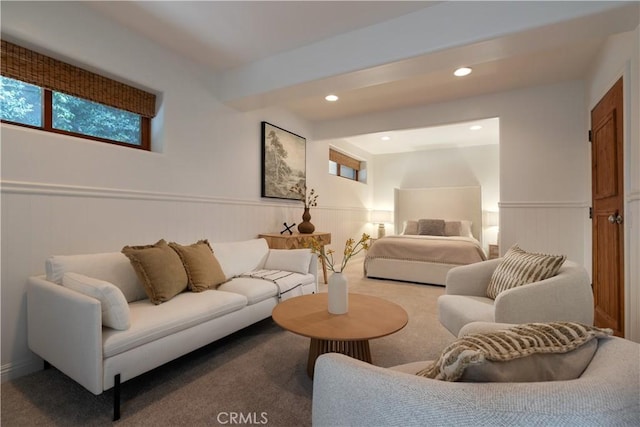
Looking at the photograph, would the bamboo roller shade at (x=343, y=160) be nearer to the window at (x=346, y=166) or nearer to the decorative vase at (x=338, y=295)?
the window at (x=346, y=166)

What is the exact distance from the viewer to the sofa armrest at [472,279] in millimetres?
2283

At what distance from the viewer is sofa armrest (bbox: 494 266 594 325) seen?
166cm

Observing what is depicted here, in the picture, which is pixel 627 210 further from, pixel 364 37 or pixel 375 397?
pixel 375 397

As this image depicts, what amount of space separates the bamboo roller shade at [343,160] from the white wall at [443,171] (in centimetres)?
82

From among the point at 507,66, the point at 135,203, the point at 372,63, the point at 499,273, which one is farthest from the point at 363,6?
the point at 135,203

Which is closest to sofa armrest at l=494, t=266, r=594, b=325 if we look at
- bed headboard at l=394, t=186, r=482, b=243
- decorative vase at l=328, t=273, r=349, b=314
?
decorative vase at l=328, t=273, r=349, b=314

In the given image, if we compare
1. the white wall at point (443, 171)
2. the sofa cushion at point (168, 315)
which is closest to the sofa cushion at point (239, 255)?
the sofa cushion at point (168, 315)

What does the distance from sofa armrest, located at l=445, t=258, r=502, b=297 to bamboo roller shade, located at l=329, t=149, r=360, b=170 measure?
3.90m

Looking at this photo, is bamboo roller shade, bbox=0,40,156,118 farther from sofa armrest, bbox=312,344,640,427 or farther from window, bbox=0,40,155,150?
sofa armrest, bbox=312,344,640,427

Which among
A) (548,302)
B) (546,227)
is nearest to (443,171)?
(546,227)

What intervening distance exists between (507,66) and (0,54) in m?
4.25

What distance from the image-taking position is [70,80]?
2172mm

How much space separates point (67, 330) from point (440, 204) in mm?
6413

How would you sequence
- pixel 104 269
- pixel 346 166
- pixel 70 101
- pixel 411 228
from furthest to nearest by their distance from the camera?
pixel 346 166
pixel 411 228
pixel 70 101
pixel 104 269
